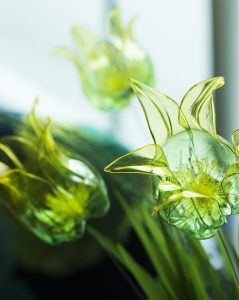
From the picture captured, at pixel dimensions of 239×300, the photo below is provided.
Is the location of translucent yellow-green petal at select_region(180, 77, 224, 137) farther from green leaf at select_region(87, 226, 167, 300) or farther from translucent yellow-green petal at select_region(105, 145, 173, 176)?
green leaf at select_region(87, 226, 167, 300)

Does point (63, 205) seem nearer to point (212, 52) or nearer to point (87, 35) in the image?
point (87, 35)

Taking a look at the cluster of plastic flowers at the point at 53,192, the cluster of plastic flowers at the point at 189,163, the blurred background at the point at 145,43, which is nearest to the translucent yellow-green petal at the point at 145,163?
the cluster of plastic flowers at the point at 189,163

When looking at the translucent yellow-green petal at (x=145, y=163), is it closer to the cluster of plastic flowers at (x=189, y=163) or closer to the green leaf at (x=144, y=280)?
the cluster of plastic flowers at (x=189, y=163)

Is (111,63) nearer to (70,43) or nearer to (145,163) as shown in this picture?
(145,163)

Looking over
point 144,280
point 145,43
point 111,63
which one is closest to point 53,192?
point 144,280

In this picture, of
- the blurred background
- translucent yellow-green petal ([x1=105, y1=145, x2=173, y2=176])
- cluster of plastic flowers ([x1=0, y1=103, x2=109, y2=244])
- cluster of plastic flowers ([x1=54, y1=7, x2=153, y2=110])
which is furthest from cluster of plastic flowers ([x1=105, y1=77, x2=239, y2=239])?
→ the blurred background
